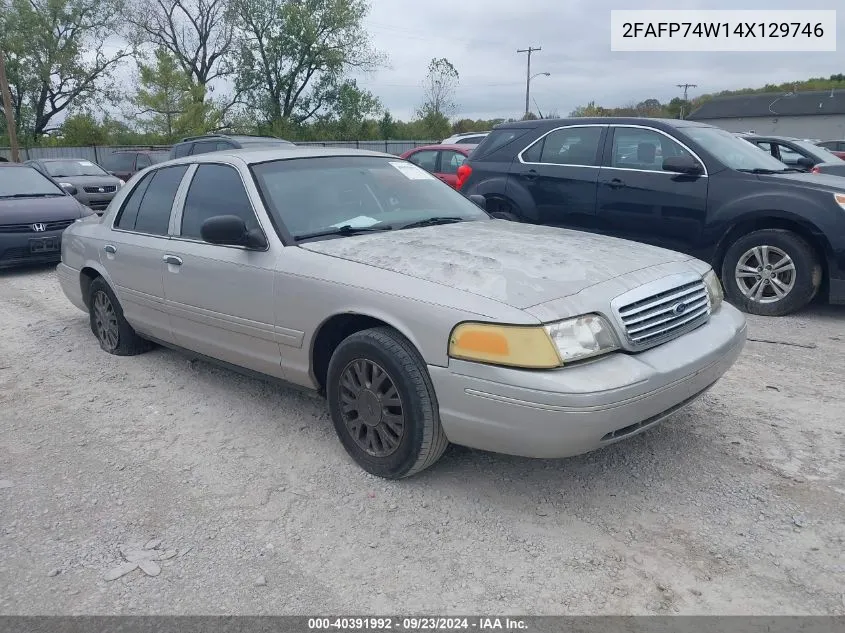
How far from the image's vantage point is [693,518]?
2.96 meters

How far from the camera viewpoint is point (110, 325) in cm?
538

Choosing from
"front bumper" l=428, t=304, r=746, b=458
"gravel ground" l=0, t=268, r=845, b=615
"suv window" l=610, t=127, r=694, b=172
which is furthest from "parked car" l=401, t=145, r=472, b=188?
"front bumper" l=428, t=304, r=746, b=458

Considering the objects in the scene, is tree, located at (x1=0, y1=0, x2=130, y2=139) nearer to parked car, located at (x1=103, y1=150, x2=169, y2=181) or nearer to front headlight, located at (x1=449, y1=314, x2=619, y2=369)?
parked car, located at (x1=103, y1=150, x2=169, y2=181)

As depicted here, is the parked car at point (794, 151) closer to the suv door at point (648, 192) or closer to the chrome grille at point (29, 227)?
the suv door at point (648, 192)

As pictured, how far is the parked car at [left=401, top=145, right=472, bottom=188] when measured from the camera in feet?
39.1

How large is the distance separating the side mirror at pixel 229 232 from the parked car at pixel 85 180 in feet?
38.0

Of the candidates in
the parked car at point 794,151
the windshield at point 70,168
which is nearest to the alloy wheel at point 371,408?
the parked car at point 794,151

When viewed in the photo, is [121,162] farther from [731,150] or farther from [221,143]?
[731,150]

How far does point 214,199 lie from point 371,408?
1.85m

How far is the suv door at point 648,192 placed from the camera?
6480 mm

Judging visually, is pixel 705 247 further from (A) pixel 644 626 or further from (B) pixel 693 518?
(A) pixel 644 626

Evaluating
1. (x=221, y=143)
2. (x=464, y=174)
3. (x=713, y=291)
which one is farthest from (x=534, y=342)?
(x=221, y=143)

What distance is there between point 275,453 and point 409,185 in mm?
1935

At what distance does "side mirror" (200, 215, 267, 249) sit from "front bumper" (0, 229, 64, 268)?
6213 millimetres
